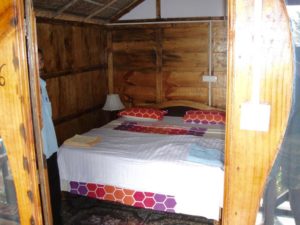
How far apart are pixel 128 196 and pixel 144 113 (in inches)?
67.2

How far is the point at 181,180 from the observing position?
105 inches

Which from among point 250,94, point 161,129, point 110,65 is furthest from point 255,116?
point 110,65

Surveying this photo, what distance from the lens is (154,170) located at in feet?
9.00

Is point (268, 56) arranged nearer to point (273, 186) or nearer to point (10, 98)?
point (273, 186)

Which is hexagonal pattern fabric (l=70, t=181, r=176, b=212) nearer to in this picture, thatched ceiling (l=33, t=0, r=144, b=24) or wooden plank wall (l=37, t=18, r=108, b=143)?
wooden plank wall (l=37, t=18, r=108, b=143)

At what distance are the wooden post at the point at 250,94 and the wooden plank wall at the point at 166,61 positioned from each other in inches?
139

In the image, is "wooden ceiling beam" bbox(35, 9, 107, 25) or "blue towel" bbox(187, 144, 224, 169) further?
"wooden ceiling beam" bbox(35, 9, 107, 25)

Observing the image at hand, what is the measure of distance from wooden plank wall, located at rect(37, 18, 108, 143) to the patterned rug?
102 centimetres

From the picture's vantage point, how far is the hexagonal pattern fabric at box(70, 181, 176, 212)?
2.75 metres

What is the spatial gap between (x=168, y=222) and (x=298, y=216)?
1939 millimetres

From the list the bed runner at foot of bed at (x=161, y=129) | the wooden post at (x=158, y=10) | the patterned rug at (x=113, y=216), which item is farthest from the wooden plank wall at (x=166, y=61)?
the patterned rug at (x=113, y=216)

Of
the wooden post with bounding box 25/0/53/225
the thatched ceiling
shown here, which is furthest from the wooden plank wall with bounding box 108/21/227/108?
the wooden post with bounding box 25/0/53/225

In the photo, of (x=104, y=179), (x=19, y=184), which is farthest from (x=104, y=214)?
(x=19, y=184)

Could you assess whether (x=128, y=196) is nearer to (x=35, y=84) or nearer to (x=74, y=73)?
(x=35, y=84)
